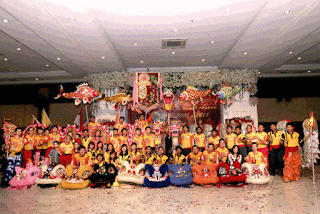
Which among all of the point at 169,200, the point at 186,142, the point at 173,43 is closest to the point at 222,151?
the point at 186,142

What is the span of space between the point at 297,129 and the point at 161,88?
6.47m

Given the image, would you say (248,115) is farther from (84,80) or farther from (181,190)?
(84,80)

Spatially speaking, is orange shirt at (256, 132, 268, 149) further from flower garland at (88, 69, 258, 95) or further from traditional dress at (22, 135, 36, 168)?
traditional dress at (22, 135, 36, 168)

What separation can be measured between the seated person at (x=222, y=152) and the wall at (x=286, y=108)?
5023 millimetres

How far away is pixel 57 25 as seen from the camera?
4.48m

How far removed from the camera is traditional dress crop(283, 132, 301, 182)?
16.7 ft

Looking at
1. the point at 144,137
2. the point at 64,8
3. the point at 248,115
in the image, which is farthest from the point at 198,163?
the point at 64,8

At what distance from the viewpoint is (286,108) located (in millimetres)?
9602

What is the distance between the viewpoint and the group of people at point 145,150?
524cm

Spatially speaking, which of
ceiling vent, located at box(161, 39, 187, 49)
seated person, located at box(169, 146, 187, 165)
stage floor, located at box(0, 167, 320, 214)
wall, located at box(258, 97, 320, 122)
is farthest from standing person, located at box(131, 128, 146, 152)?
wall, located at box(258, 97, 320, 122)

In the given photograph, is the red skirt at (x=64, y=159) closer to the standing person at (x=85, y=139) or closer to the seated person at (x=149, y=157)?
the standing person at (x=85, y=139)

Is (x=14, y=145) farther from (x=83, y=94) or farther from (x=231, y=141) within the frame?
(x=231, y=141)

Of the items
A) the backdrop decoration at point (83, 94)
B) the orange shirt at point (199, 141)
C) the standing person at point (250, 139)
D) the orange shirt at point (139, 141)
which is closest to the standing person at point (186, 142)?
the orange shirt at point (199, 141)

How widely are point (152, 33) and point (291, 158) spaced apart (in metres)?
4.43
